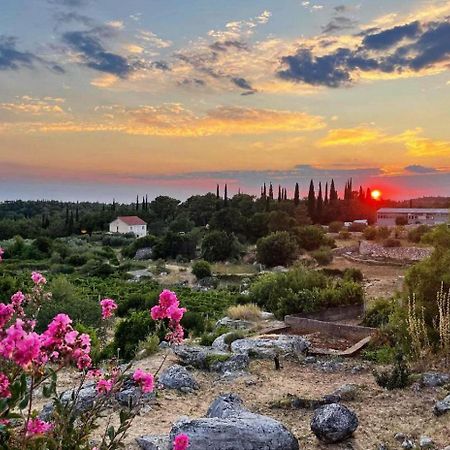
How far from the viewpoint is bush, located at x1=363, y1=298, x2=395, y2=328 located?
1249cm

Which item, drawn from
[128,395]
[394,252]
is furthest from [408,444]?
[394,252]

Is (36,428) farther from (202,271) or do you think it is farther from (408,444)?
(202,271)

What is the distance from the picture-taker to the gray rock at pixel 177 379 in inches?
295

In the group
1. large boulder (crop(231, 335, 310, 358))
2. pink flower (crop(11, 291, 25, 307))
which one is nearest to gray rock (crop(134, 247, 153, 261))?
large boulder (crop(231, 335, 310, 358))

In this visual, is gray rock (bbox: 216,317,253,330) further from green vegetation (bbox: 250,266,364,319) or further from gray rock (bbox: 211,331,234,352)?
gray rock (bbox: 211,331,234,352)

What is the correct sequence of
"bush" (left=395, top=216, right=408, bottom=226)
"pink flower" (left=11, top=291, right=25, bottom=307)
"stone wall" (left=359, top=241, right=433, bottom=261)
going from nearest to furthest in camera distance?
"pink flower" (left=11, top=291, right=25, bottom=307) → "stone wall" (left=359, top=241, right=433, bottom=261) → "bush" (left=395, top=216, right=408, bottom=226)

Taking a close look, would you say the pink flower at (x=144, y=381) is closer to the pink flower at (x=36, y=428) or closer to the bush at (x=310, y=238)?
the pink flower at (x=36, y=428)

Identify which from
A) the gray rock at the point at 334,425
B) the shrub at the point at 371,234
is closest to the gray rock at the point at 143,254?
Answer: the shrub at the point at 371,234

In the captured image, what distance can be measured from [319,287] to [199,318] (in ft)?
11.7

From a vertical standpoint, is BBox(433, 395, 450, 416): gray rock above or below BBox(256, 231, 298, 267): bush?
above

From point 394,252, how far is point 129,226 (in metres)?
38.1

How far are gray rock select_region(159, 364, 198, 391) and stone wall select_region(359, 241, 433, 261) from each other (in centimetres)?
2546

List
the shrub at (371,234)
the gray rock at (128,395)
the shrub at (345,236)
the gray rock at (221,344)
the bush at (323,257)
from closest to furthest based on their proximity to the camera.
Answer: the gray rock at (128,395) → the gray rock at (221,344) → the bush at (323,257) → the shrub at (371,234) → the shrub at (345,236)

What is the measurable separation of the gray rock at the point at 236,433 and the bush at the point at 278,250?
3103 centimetres
